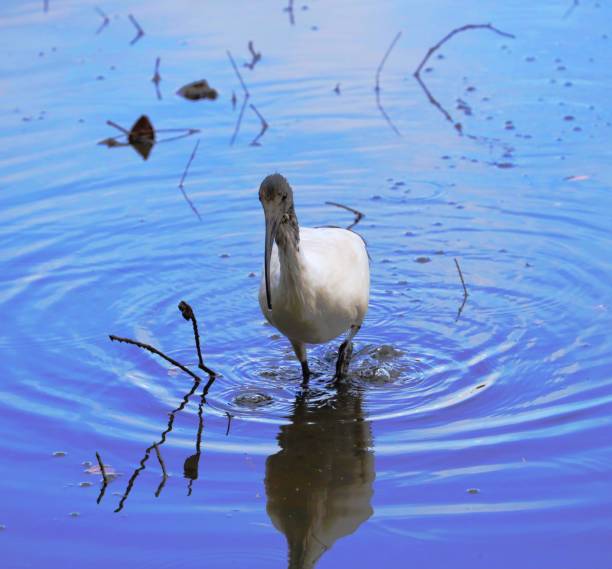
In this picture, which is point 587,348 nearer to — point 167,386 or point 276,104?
point 167,386

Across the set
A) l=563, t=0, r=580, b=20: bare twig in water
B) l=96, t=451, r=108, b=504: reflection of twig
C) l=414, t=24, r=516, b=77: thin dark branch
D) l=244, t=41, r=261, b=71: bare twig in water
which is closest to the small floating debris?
l=96, t=451, r=108, b=504: reflection of twig

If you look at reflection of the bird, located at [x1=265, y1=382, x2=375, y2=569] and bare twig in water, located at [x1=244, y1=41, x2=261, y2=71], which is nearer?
reflection of the bird, located at [x1=265, y1=382, x2=375, y2=569]

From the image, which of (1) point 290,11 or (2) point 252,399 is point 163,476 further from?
(1) point 290,11

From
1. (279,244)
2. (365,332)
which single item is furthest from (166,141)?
(279,244)

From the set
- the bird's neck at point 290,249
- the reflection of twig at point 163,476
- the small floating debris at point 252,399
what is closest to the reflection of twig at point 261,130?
the small floating debris at point 252,399

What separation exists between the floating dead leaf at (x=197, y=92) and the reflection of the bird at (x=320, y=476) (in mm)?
4951

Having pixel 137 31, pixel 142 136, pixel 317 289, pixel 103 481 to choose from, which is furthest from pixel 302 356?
pixel 137 31

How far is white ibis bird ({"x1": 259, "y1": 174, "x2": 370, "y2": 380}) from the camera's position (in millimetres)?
5410

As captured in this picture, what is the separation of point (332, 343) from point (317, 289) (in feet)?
3.91

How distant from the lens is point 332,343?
6.81m

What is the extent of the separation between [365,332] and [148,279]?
60.9 inches

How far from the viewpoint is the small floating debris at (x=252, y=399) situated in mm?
5879

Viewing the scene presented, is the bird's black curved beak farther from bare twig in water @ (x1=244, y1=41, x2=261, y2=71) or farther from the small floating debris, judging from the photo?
bare twig in water @ (x1=244, y1=41, x2=261, y2=71)

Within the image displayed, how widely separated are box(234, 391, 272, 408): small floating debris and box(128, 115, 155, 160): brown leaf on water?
3.95 meters
